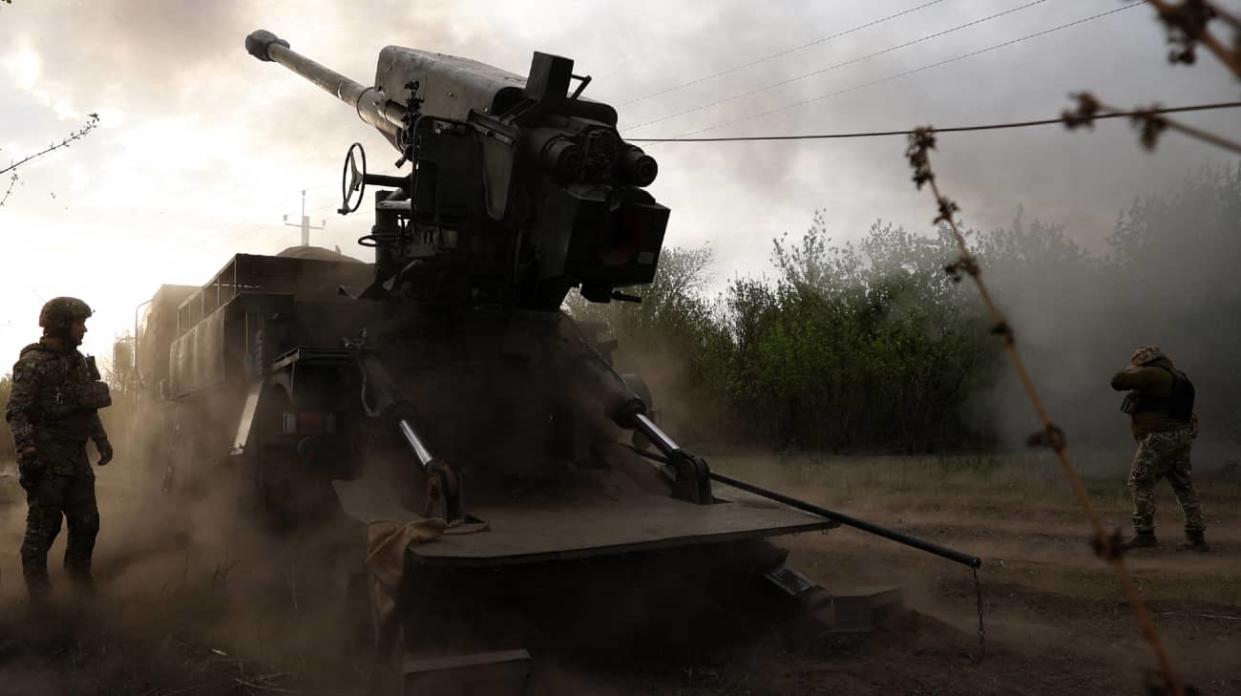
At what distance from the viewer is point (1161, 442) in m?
9.06

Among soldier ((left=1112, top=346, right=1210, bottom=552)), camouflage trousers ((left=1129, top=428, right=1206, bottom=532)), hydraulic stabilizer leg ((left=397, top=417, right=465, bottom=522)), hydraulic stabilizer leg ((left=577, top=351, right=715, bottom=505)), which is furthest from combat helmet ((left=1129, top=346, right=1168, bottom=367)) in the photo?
hydraulic stabilizer leg ((left=397, top=417, right=465, bottom=522))

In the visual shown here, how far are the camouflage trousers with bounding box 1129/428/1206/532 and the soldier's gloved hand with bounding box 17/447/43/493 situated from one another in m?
9.00

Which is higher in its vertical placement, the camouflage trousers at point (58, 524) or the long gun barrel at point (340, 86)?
the long gun barrel at point (340, 86)

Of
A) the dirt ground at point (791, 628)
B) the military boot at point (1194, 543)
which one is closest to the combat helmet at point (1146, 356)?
the military boot at point (1194, 543)

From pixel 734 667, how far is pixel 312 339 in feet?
13.5

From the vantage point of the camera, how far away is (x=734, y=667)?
18.0 feet

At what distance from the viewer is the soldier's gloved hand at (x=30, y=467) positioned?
6812 mm

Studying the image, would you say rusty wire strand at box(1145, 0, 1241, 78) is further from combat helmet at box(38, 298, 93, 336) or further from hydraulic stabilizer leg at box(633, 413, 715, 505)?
combat helmet at box(38, 298, 93, 336)

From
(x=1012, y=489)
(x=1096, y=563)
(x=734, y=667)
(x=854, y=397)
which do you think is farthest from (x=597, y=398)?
(x=854, y=397)

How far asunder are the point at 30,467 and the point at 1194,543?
9492 millimetres

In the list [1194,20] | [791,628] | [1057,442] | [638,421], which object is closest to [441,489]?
[638,421]

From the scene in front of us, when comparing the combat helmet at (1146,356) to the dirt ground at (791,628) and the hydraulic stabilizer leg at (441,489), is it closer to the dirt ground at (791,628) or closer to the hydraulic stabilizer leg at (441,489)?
the dirt ground at (791,628)

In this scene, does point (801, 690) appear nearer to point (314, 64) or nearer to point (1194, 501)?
point (1194, 501)

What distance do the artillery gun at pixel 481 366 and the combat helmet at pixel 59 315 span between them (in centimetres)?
103
